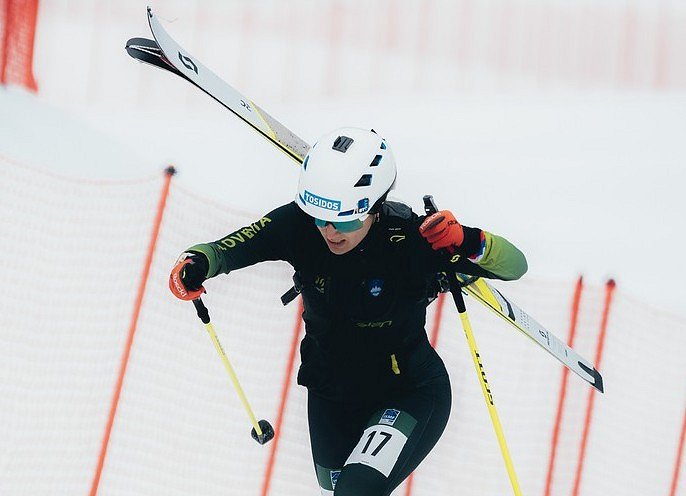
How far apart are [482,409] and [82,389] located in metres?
2.10

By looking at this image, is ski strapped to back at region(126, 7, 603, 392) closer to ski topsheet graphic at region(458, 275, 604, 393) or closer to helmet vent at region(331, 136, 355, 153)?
ski topsheet graphic at region(458, 275, 604, 393)

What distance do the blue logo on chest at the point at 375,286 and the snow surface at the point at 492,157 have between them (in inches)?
84.6

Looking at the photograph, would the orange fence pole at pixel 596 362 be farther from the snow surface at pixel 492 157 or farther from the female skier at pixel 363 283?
the female skier at pixel 363 283

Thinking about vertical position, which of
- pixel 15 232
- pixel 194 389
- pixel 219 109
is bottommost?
pixel 194 389

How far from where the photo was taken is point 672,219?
5.55 meters

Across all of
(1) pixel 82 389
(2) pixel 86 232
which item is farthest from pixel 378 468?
(2) pixel 86 232

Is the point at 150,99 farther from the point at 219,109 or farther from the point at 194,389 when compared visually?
the point at 194,389

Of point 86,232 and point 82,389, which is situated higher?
point 86,232

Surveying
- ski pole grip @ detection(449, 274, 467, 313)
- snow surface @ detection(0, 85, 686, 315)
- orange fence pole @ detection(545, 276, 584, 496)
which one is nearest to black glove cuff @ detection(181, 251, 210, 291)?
ski pole grip @ detection(449, 274, 467, 313)

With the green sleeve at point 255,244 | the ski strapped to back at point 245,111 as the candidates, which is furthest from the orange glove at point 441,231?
the green sleeve at point 255,244

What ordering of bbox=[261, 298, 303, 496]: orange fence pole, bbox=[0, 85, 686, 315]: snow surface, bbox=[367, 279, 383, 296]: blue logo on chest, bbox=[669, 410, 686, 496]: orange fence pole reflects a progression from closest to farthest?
1. bbox=[367, 279, 383, 296]: blue logo on chest
2. bbox=[261, 298, 303, 496]: orange fence pole
3. bbox=[669, 410, 686, 496]: orange fence pole
4. bbox=[0, 85, 686, 315]: snow surface

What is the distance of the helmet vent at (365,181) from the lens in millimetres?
2881

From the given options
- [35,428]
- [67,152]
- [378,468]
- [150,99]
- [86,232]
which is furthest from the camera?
[150,99]

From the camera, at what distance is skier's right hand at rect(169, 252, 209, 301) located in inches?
117
